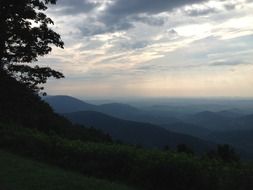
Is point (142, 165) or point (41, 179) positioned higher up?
point (142, 165)

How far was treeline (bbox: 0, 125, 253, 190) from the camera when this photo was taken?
9.83m

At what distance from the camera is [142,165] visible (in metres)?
11.2

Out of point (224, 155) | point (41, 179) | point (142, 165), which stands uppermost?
point (142, 165)

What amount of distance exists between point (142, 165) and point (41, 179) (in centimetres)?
298

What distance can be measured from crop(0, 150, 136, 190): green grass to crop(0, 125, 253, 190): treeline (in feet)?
2.32

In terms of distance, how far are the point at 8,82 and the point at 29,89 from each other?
1166 millimetres

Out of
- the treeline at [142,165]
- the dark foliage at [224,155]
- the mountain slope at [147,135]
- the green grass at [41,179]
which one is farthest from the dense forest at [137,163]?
the mountain slope at [147,135]

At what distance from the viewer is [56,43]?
67.7 ft

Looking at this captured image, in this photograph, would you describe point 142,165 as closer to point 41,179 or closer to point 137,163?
point 137,163

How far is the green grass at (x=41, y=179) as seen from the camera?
988 cm

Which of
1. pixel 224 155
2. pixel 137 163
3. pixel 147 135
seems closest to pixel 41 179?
pixel 137 163

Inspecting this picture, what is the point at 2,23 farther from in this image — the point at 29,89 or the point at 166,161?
the point at 166,161

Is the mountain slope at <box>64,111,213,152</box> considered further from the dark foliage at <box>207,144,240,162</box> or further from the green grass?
the green grass

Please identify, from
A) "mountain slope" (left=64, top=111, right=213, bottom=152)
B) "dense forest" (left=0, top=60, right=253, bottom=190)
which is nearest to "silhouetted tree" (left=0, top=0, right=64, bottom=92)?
"dense forest" (left=0, top=60, right=253, bottom=190)
